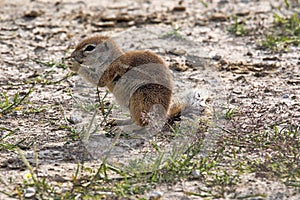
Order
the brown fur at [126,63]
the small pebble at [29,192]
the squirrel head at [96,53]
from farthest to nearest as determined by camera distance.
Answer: the squirrel head at [96,53] < the brown fur at [126,63] < the small pebble at [29,192]

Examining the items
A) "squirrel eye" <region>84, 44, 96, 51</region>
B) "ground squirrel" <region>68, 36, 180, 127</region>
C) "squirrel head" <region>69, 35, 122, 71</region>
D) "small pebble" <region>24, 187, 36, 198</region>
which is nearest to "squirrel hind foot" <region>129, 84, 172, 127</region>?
"ground squirrel" <region>68, 36, 180, 127</region>

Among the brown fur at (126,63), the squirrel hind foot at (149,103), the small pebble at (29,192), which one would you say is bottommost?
the small pebble at (29,192)

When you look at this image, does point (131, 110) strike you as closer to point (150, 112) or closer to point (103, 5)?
point (150, 112)

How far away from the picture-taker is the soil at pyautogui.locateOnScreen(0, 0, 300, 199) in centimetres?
421

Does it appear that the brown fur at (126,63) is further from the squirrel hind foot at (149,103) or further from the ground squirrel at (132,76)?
the squirrel hind foot at (149,103)

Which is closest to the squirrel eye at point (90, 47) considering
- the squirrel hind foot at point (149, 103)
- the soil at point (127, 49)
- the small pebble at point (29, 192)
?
the soil at point (127, 49)

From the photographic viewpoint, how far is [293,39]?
21.3ft

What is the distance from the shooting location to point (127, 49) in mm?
6504

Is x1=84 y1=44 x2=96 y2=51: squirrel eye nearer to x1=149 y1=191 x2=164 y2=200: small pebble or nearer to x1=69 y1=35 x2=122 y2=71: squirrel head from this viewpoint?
x1=69 y1=35 x2=122 y2=71: squirrel head

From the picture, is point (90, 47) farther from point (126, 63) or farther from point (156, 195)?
point (156, 195)

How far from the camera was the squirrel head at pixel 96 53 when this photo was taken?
4.95m

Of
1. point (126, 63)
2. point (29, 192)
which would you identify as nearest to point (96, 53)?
point (126, 63)

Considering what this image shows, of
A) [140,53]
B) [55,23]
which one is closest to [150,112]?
[140,53]

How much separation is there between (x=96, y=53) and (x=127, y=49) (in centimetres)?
155
